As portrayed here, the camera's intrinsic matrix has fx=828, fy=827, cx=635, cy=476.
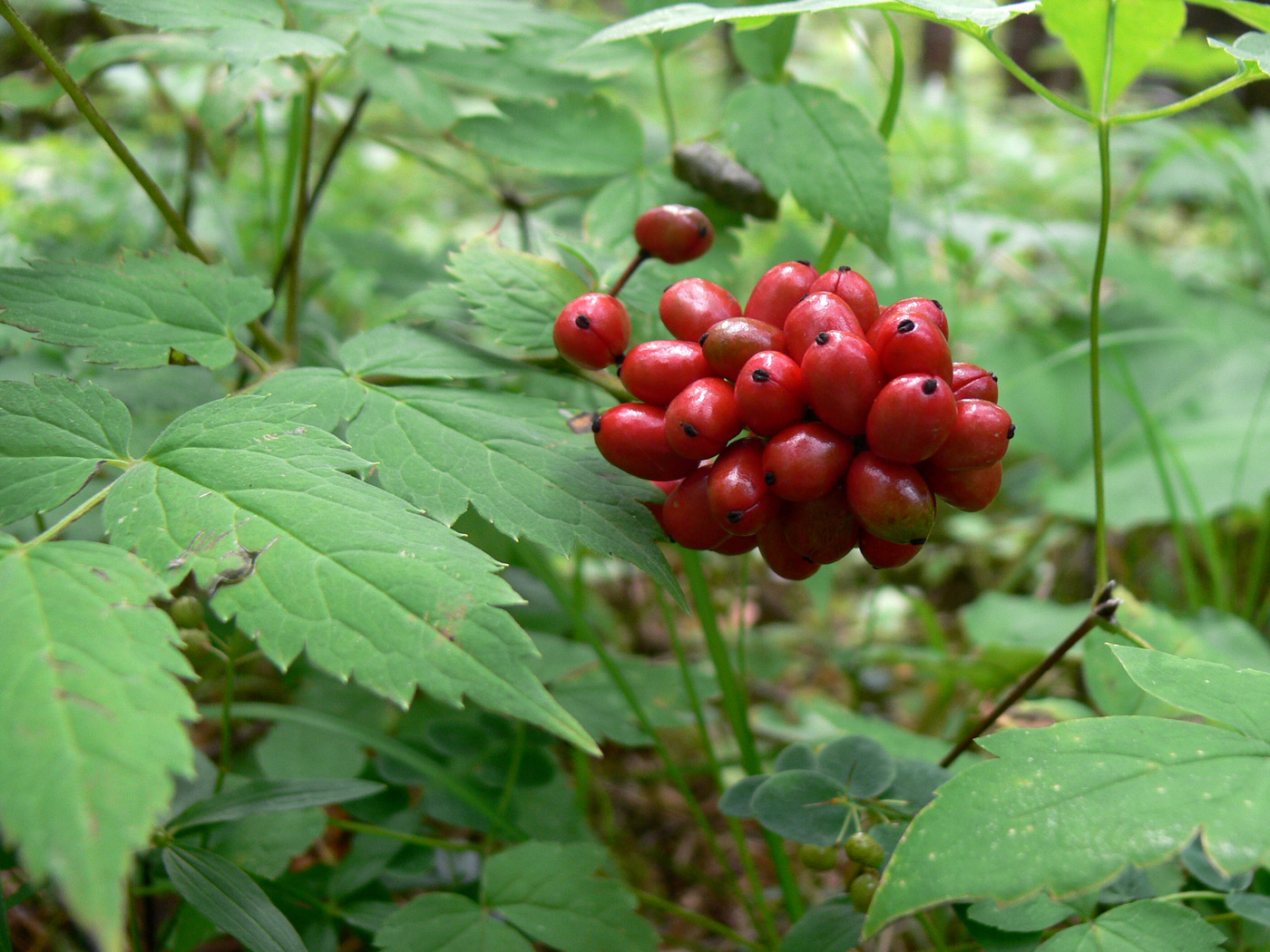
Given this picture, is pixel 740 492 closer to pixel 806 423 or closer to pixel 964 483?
pixel 806 423

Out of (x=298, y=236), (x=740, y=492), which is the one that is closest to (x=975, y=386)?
(x=740, y=492)

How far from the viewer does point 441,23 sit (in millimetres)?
1537

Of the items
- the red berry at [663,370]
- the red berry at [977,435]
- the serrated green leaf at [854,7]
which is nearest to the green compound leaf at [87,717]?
the red berry at [663,370]

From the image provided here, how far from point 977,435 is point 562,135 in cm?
117

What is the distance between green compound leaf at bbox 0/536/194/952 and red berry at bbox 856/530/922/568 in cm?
72

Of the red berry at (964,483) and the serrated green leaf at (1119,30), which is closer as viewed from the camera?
the red berry at (964,483)

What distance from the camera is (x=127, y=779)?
0.63 m

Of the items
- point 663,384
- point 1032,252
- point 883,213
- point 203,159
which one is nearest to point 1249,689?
point 663,384

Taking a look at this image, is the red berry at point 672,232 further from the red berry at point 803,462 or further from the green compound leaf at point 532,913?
the green compound leaf at point 532,913

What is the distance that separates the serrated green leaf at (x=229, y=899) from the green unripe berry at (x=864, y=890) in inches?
27.2

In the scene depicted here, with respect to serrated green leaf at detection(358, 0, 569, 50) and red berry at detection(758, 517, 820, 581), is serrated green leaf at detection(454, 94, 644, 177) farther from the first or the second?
red berry at detection(758, 517, 820, 581)

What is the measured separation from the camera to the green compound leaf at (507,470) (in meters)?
1.02

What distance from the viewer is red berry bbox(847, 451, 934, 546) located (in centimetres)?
88

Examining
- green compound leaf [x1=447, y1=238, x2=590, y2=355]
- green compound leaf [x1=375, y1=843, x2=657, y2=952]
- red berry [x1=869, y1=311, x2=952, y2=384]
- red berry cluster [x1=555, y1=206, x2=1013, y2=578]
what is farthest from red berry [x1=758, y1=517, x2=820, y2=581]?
green compound leaf [x1=375, y1=843, x2=657, y2=952]
